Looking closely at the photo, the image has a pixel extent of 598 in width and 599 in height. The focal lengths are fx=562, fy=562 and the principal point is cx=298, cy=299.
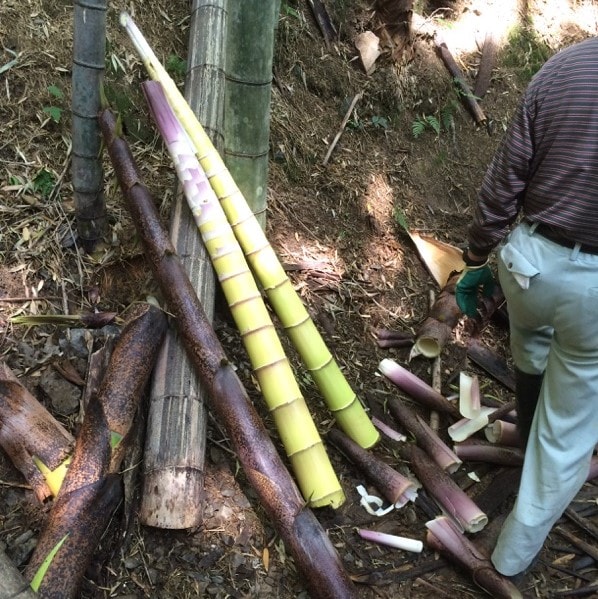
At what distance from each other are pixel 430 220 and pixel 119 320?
9.07 feet

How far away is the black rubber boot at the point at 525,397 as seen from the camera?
271 cm

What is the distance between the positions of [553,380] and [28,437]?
2.08 meters

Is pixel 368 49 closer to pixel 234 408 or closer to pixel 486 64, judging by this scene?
pixel 486 64

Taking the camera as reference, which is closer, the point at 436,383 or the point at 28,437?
the point at 28,437

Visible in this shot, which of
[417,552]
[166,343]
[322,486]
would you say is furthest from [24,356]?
[417,552]

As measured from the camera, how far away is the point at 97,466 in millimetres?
2012

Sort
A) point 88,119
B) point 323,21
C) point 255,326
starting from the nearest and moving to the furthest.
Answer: point 255,326 → point 88,119 → point 323,21

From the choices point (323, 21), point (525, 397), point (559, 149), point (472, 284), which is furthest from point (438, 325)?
point (323, 21)

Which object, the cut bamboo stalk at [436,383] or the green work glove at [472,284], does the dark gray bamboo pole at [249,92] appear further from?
the cut bamboo stalk at [436,383]

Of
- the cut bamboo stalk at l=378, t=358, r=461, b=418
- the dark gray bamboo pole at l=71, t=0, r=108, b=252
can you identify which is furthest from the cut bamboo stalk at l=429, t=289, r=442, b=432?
the dark gray bamboo pole at l=71, t=0, r=108, b=252

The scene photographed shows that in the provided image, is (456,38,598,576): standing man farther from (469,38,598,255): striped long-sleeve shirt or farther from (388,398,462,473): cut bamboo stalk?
(388,398,462,473): cut bamboo stalk

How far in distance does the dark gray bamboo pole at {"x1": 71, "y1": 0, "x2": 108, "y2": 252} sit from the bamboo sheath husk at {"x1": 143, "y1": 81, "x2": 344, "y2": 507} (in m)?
0.26

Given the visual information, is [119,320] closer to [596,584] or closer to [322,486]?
[322,486]

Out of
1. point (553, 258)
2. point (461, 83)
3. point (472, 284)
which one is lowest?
point (472, 284)
